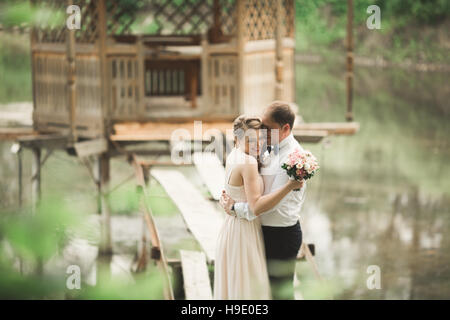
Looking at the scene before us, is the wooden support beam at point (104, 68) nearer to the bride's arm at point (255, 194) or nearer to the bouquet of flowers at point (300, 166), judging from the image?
the bride's arm at point (255, 194)

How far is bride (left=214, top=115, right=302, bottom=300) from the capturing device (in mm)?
4484

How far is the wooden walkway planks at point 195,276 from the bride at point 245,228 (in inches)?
83.4

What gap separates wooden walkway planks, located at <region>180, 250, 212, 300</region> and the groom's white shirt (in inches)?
94.8

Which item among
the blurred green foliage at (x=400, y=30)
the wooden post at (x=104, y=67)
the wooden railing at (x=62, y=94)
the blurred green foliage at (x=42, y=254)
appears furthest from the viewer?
the blurred green foliage at (x=400, y=30)

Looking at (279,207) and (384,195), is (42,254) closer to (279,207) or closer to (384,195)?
(279,207)

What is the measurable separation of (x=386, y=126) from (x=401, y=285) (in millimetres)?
20751

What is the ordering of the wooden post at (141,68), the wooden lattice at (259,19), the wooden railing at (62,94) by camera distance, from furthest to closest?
the wooden lattice at (259,19) < the wooden railing at (62,94) < the wooden post at (141,68)

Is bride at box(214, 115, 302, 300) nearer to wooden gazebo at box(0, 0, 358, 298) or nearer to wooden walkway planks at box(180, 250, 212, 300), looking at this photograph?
wooden walkway planks at box(180, 250, 212, 300)

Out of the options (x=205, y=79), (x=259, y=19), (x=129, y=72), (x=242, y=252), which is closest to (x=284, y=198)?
(x=242, y=252)

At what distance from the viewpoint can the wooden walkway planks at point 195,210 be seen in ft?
24.1

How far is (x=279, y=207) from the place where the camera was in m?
4.65

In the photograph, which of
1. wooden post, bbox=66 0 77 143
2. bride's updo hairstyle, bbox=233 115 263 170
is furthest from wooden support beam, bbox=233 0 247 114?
bride's updo hairstyle, bbox=233 115 263 170

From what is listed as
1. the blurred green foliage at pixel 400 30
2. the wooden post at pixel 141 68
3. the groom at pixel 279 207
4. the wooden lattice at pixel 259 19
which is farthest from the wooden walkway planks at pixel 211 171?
the blurred green foliage at pixel 400 30
